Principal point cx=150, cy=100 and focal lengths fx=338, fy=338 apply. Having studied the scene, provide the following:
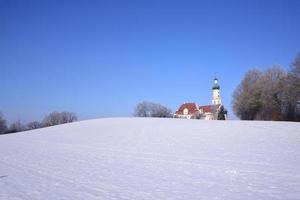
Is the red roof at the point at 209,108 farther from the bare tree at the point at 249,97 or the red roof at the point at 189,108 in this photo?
the bare tree at the point at 249,97

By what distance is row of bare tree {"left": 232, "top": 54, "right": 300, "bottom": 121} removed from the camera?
59.1m

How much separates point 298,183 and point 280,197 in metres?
2.67

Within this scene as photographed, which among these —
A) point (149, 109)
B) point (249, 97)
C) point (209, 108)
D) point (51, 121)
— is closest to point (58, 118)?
point (51, 121)

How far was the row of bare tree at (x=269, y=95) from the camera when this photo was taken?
194 ft

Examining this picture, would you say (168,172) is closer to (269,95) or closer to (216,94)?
(269,95)

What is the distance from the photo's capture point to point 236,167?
57.4ft

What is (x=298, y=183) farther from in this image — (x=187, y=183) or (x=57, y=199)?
Result: (x=57, y=199)

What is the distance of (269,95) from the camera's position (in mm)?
66750

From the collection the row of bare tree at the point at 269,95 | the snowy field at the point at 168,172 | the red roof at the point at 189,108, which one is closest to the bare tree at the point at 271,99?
the row of bare tree at the point at 269,95

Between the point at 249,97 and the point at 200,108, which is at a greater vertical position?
the point at 200,108

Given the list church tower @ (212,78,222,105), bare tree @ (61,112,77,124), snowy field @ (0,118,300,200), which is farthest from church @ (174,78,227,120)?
snowy field @ (0,118,300,200)

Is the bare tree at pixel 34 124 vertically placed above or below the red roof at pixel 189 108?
below

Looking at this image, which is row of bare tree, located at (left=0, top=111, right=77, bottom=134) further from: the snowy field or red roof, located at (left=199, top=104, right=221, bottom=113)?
the snowy field

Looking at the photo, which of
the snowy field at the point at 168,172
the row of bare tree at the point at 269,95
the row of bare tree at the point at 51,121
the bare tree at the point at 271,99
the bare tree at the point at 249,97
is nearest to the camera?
the snowy field at the point at 168,172
